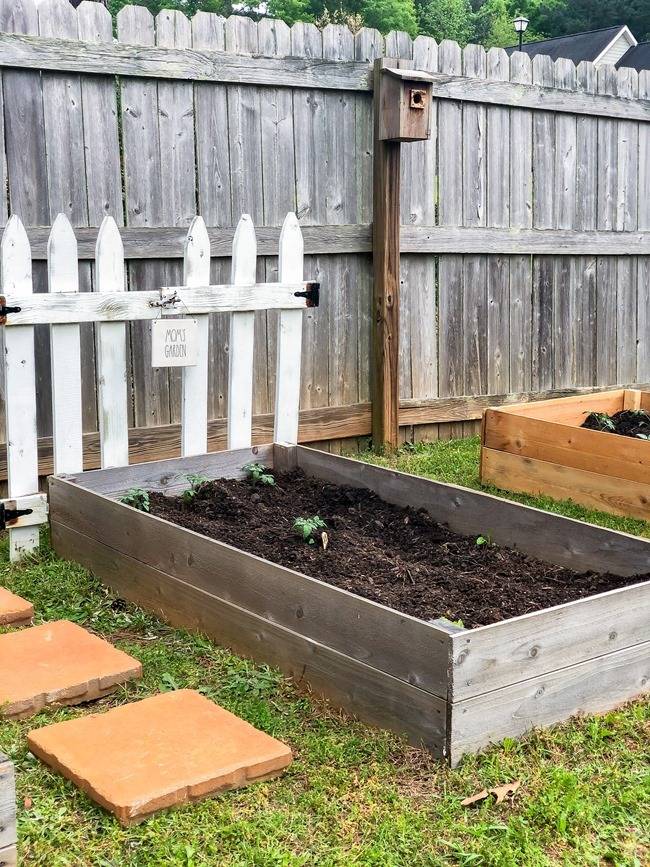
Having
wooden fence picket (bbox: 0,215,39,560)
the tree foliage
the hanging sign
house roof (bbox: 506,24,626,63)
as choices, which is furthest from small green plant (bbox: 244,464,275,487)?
the tree foliage

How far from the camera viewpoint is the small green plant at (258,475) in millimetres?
4609

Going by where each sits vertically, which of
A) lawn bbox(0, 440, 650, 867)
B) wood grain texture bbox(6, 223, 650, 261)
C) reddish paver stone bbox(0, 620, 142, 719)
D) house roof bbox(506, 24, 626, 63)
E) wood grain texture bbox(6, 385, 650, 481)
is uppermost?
house roof bbox(506, 24, 626, 63)

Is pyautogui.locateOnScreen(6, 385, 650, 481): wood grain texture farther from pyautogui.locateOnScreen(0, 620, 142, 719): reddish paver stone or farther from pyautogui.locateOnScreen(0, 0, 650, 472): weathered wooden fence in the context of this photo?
pyautogui.locateOnScreen(0, 620, 142, 719): reddish paver stone

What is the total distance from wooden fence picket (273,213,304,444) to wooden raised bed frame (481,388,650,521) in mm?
1120

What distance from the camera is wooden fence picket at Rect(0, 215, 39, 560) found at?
4.15 meters

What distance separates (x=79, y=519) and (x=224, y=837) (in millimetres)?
2110

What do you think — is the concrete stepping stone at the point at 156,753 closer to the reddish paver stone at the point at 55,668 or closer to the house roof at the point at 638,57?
the reddish paver stone at the point at 55,668

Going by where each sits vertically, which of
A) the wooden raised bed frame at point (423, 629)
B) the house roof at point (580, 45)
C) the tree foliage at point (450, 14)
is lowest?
the wooden raised bed frame at point (423, 629)

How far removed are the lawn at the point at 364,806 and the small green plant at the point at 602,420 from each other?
9.19 ft

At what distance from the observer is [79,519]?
4180 millimetres

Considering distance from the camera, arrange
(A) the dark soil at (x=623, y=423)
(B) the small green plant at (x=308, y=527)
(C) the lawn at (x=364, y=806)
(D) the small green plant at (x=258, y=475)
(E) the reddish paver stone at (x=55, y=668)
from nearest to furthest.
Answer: (C) the lawn at (x=364, y=806) < (E) the reddish paver stone at (x=55, y=668) < (B) the small green plant at (x=308, y=527) < (D) the small green plant at (x=258, y=475) < (A) the dark soil at (x=623, y=423)

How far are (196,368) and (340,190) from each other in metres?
1.69

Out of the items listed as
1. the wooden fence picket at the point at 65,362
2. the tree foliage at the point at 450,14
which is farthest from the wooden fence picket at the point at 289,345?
the tree foliage at the point at 450,14

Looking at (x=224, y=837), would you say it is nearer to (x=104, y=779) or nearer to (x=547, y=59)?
(x=104, y=779)
